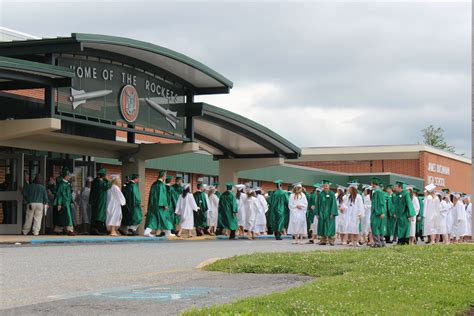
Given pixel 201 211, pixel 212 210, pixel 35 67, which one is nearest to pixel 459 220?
pixel 212 210

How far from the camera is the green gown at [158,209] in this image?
26.3 metres

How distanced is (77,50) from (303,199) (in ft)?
30.7

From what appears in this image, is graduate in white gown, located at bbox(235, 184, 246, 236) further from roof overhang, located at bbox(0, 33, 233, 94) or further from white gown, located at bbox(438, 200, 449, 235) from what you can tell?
white gown, located at bbox(438, 200, 449, 235)

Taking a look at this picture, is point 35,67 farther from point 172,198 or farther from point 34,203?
point 172,198

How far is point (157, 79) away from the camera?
1069 inches

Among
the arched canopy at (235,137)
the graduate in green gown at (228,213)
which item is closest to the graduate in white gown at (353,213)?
the graduate in green gown at (228,213)

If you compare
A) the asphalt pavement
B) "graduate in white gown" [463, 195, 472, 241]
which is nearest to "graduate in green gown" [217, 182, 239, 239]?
"graduate in white gown" [463, 195, 472, 241]

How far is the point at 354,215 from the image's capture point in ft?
83.0

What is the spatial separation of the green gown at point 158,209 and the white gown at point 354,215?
5.39 m

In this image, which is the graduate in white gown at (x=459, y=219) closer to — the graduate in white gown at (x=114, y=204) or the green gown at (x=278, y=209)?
the green gown at (x=278, y=209)

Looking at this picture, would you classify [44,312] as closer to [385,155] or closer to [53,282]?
[53,282]

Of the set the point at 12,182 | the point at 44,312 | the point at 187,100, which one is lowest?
the point at 44,312

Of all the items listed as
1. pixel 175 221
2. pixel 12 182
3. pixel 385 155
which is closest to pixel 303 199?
pixel 175 221

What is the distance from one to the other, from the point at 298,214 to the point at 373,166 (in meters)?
32.2
